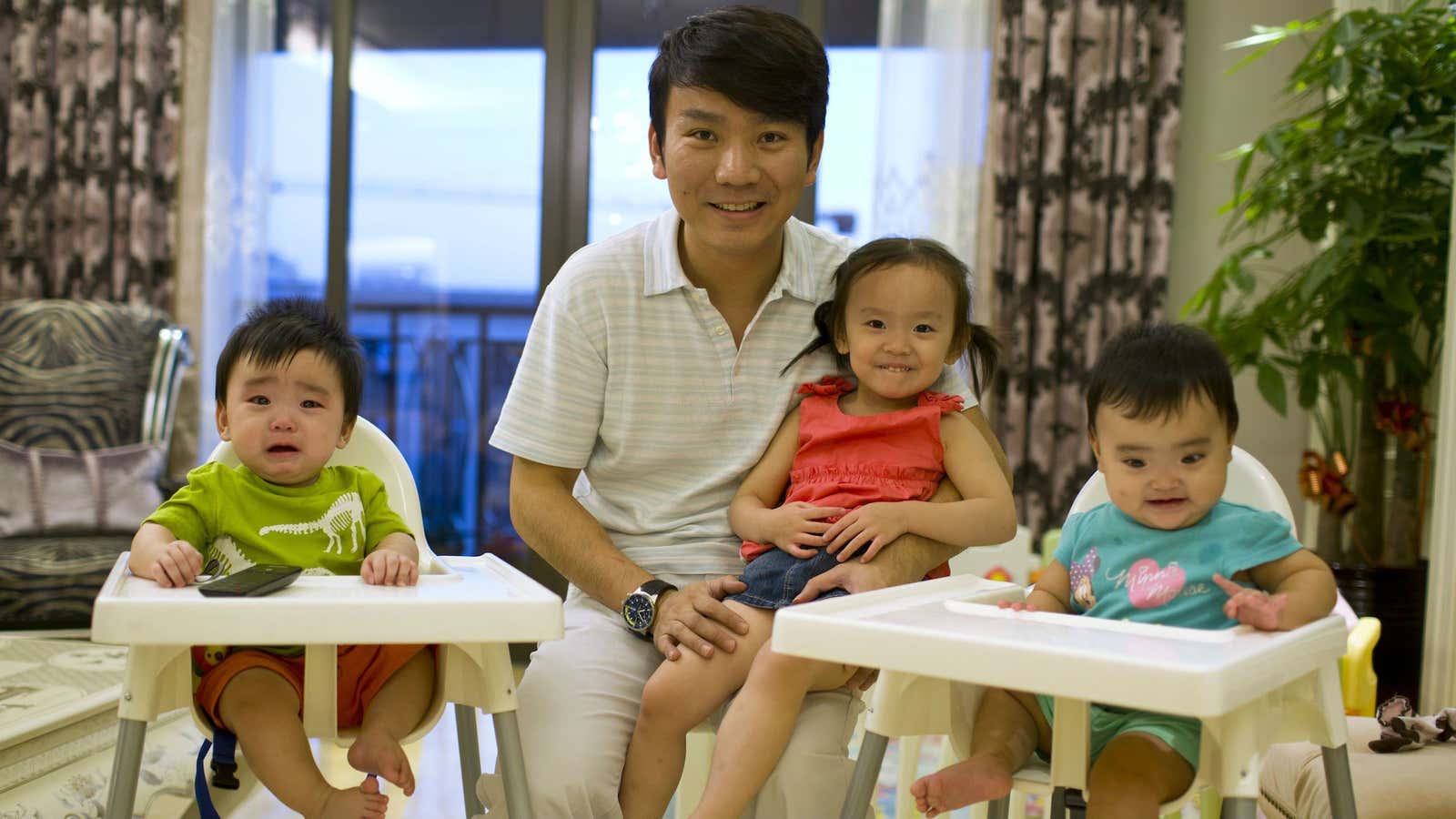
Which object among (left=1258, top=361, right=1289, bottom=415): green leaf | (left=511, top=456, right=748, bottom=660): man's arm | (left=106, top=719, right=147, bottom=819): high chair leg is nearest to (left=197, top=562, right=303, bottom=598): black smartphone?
(left=106, top=719, right=147, bottom=819): high chair leg

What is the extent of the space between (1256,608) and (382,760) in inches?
35.4

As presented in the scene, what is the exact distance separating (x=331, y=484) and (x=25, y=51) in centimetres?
338

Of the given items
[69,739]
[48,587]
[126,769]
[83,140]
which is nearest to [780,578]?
[126,769]

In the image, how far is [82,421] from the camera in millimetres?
3566

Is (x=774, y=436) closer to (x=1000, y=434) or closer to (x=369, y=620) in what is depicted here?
(x=369, y=620)

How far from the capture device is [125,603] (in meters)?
1.17

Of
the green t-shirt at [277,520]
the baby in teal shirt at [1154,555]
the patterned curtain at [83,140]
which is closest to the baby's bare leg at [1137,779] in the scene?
the baby in teal shirt at [1154,555]

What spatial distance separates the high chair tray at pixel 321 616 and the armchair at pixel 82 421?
2.22 metres

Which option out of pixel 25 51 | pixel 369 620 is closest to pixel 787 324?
pixel 369 620

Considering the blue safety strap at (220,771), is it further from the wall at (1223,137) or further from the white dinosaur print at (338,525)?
the wall at (1223,137)

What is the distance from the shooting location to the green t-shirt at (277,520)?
1.52 metres

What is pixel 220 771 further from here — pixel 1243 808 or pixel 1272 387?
pixel 1272 387

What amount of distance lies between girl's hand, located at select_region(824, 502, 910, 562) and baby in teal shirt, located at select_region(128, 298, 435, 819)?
19.4 inches

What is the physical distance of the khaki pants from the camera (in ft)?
4.74
